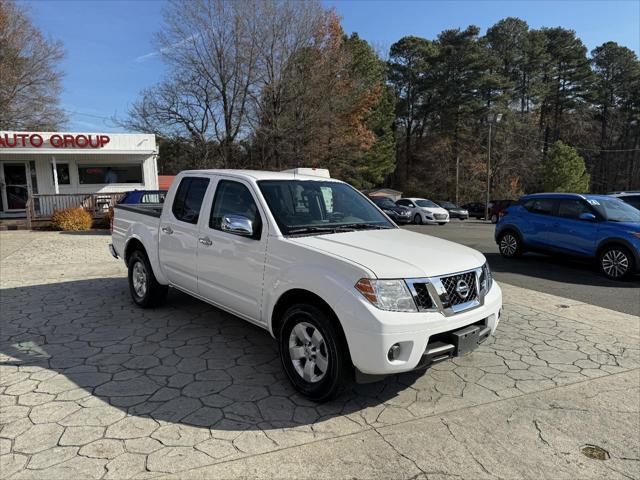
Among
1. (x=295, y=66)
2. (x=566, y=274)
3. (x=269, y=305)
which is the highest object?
(x=295, y=66)

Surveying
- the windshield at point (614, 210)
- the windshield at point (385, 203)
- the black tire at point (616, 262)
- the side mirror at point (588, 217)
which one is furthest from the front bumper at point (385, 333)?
the windshield at point (385, 203)

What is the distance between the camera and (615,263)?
848 cm

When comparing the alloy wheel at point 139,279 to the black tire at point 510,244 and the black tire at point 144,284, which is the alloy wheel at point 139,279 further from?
the black tire at point 510,244

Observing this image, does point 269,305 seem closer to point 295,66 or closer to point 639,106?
point 295,66

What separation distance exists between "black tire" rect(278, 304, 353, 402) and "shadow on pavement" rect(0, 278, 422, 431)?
0.17m

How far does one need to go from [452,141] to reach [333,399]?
55.4 meters

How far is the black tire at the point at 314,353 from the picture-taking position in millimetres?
3107

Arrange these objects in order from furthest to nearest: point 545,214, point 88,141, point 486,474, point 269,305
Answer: point 88,141 → point 545,214 → point 269,305 → point 486,474

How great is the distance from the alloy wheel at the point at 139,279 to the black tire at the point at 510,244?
28.8 feet

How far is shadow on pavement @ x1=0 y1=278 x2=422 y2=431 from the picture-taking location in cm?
331

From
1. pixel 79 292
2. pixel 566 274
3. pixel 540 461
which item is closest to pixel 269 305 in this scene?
pixel 540 461

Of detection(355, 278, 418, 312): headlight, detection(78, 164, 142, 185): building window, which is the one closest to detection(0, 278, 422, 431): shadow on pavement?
detection(355, 278, 418, 312): headlight

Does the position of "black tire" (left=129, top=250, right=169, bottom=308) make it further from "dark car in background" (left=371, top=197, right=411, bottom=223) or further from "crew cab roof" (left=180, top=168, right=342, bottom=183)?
"dark car in background" (left=371, top=197, right=411, bottom=223)

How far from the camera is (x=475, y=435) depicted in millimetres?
3035
